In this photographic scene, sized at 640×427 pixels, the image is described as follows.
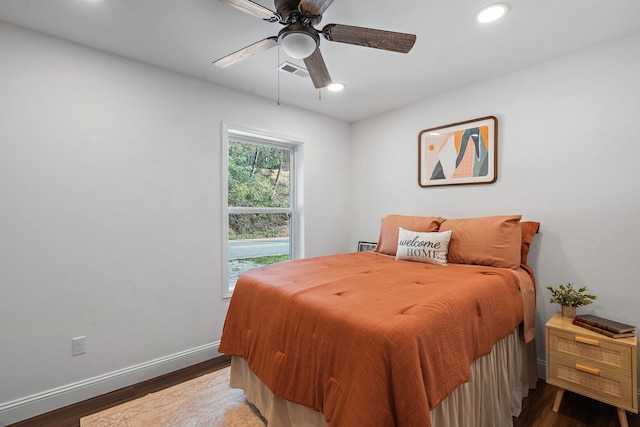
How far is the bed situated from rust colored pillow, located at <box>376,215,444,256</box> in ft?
0.91

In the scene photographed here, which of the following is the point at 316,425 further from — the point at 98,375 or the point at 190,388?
the point at 98,375

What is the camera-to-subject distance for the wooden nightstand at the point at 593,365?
164 cm

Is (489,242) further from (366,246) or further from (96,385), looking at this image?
(96,385)

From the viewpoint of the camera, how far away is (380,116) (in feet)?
11.9

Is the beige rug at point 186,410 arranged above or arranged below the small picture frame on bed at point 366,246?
below

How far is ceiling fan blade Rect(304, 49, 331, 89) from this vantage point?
1815 mm

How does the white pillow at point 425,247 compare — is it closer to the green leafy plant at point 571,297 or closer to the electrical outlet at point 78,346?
the green leafy plant at point 571,297

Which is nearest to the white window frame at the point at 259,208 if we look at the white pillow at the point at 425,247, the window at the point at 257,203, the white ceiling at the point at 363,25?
the window at the point at 257,203

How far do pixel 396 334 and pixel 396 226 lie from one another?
1.87 m

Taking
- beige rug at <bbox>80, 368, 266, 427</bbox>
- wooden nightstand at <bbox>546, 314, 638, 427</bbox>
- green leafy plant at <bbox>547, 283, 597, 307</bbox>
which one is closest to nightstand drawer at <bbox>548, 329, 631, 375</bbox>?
wooden nightstand at <bbox>546, 314, 638, 427</bbox>

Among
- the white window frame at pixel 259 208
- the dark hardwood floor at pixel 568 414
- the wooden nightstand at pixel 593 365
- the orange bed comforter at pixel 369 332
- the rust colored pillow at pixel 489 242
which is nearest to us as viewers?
the orange bed comforter at pixel 369 332

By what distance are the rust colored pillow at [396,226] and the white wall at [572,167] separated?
0.38 m

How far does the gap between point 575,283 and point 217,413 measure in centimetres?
271

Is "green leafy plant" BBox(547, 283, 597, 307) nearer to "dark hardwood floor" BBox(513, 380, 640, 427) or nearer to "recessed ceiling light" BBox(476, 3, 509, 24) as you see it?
"dark hardwood floor" BBox(513, 380, 640, 427)
